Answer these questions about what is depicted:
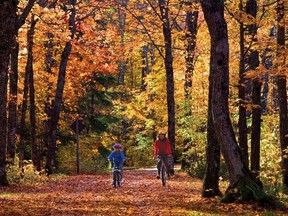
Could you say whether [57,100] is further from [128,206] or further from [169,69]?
[128,206]

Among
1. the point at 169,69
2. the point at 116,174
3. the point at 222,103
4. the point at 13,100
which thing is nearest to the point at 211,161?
the point at 222,103

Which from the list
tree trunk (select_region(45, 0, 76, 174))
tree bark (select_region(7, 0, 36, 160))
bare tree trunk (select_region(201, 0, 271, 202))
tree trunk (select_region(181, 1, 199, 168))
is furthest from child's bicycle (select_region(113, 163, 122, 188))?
tree trunk (select_region(45, 0, 76, 174))

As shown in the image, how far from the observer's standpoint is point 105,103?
42875mm

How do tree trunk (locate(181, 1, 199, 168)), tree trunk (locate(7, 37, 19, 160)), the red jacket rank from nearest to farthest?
the red jacket, tree trunk (locate(7, 37, 19, 160)), tree trunk (locate(181, 1, 199, 168))

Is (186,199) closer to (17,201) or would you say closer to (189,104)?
(17,201)

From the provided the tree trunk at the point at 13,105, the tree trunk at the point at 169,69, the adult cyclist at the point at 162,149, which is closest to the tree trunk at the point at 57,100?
the tree trunk at the point at 13,105

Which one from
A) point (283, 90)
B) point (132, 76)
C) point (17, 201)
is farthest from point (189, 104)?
point (132, 76)

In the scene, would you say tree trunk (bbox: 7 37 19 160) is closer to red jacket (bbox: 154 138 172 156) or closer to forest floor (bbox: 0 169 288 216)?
red jacket (bbox: 154 138 172 156)

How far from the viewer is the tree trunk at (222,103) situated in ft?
39.1

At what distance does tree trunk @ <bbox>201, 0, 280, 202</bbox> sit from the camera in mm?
11914

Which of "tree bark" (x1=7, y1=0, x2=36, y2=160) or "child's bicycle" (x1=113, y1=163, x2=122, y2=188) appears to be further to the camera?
"tree bark" (x1=7, y1=0, x2=36, y2=160)

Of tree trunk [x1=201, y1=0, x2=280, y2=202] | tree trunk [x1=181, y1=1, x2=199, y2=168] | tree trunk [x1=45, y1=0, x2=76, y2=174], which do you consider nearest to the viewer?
tree trunk [x1=201, y1=0, x2=280, y2=202]

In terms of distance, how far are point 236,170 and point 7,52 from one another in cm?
733

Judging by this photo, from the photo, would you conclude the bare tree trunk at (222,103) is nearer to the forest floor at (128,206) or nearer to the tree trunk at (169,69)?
the forest floor at (128,206)
